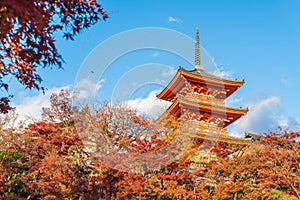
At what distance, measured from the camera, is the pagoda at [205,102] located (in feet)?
54.0

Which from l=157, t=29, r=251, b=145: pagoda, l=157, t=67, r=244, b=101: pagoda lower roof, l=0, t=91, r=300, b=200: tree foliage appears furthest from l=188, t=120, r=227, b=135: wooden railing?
l=0, t=91, r=300, b=200: tree foliage

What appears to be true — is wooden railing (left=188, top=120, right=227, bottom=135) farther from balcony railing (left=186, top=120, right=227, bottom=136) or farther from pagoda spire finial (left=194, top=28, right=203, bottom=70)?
pagoda spire finial (left=194, top=28, right=203, bottom=70)

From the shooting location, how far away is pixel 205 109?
1709cm

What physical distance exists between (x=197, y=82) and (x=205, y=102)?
1.43 meters

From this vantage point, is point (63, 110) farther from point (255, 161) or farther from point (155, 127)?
point (255, 161)

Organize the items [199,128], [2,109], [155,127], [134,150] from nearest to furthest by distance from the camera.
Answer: [2,109] < [134,150] < [155,127] < [199,128]

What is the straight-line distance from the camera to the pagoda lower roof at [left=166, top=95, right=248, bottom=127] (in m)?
16.6

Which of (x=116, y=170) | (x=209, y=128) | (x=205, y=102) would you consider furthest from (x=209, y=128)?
(x=116, y=170)

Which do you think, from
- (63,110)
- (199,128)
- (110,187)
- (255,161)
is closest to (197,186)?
(255,161)

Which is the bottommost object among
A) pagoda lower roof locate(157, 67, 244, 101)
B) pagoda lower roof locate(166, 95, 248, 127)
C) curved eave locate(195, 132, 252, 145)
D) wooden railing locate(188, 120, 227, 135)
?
curved eave locate(195, 132, 252, 145)

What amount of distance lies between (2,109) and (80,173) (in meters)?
4.82

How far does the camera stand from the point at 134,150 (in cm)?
848

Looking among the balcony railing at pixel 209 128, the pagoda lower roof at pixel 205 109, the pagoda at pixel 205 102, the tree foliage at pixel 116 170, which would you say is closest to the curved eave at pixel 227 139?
the pagoda at pixel 205 102

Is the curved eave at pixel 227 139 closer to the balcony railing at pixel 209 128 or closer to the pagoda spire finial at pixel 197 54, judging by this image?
the balcony railing at pixel 209 128
